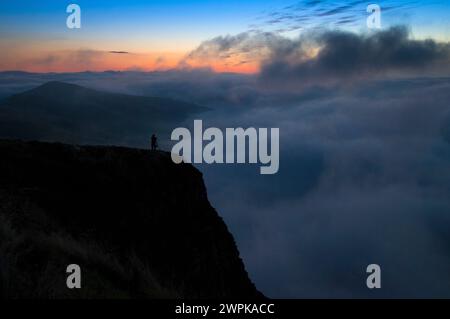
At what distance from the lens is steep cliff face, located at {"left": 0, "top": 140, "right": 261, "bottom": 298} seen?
8.81 meters

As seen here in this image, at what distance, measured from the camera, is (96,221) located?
59.7 feet

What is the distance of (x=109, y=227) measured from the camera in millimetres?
18219

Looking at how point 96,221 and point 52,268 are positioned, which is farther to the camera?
point 96,221

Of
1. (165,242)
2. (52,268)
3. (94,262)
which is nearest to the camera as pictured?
(52,268)

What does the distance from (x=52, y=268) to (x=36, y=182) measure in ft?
39.9

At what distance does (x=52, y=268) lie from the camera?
8.35 meters

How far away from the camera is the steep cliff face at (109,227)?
881 cm
